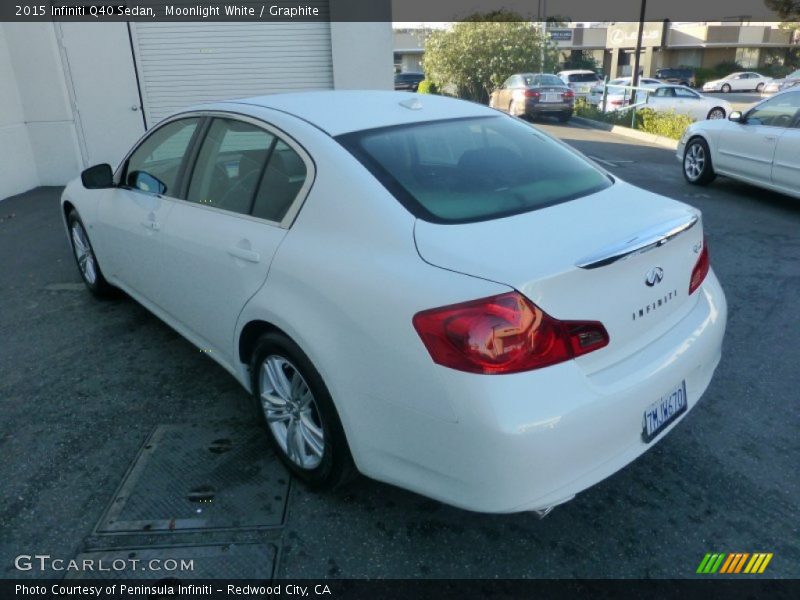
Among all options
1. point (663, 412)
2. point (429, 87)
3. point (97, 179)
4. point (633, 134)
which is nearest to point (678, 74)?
point (429, 87)

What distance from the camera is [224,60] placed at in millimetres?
10141

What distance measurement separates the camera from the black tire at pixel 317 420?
248cm

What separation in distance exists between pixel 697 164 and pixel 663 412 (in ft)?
25.2

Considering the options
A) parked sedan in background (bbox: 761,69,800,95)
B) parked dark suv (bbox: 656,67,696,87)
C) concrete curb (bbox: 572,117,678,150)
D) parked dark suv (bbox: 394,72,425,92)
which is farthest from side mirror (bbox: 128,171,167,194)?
parked dark suv (bbox: 656,67,696,87)

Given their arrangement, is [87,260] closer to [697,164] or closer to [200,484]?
[200,484]

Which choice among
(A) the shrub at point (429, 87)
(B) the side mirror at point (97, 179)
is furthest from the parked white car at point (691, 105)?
(B) the side mirror at point (97, 179)

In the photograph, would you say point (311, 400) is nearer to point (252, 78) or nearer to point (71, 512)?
point (71, 512)

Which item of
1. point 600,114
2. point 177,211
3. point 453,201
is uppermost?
point 453,201

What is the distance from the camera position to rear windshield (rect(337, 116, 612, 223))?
2.50 meters

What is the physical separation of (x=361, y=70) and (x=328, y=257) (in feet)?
27.3

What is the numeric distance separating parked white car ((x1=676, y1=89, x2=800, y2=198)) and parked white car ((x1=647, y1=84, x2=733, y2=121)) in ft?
28.3

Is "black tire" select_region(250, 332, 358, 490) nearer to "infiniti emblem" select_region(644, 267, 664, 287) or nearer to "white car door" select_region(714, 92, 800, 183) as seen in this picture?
"infiniti emblem" select_region(644, 267, 664, 287)

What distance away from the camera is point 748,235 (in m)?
6.59
